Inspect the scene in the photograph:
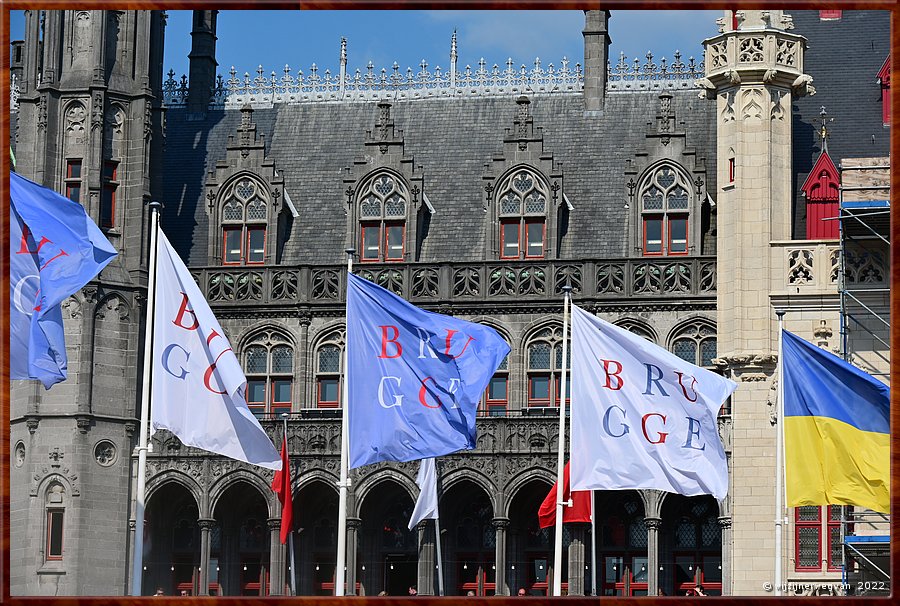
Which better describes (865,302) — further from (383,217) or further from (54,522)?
(54,522)

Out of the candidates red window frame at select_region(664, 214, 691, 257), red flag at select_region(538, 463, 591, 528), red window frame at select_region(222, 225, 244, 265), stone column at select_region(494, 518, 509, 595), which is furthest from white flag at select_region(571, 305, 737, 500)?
red window frame at select_region(222, 225, 244, 265)

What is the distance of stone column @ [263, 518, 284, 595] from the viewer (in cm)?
3584

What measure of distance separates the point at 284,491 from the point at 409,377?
30.6 ft

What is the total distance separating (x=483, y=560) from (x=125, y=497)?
25.7 feet

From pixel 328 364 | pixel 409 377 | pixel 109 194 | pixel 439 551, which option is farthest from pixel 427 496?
pixel 109 194

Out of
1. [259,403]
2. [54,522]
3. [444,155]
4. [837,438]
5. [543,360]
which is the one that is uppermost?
[444,155]

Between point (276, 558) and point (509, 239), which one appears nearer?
point (276, 558)

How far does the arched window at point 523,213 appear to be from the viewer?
3797 centimetres

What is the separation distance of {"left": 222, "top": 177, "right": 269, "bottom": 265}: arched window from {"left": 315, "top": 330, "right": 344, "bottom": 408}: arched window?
275 cm

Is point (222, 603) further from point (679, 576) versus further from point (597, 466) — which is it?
point (679, 576)

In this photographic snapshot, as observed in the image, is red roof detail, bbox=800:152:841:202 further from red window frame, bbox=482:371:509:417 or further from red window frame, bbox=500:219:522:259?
red window frame, bbox=482:371:509:417

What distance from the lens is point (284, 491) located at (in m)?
34.1

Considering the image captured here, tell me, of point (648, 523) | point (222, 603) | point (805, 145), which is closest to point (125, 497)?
point (648, 523)

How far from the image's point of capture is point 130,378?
37.0 meters
